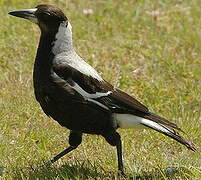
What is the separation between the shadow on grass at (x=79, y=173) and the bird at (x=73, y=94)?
Result: 138 mm

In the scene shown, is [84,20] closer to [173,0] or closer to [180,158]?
[173,0]

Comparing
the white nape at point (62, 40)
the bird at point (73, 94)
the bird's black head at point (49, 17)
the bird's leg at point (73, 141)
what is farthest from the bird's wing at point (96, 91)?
the bird's leg at point (73, 141)

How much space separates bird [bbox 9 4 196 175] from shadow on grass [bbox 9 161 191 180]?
138 millimetres

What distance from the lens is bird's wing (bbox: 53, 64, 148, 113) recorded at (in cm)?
455

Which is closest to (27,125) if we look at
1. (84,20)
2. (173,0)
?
(84,20)

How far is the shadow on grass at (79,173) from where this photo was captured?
457 centimetres

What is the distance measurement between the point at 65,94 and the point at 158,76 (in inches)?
106

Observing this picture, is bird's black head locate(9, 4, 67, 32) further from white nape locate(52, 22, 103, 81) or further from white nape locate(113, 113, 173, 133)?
white nape locate(113, 113, 173, 133)

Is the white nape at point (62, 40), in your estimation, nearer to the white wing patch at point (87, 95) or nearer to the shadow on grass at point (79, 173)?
the white wing patch at point (87, 95)

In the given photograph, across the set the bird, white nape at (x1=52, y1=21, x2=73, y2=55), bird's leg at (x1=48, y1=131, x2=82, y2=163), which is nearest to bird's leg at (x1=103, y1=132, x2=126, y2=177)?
the bird

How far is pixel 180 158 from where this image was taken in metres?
4.88

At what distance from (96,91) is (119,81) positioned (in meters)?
2.18

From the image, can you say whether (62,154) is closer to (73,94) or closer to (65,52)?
(73,94)

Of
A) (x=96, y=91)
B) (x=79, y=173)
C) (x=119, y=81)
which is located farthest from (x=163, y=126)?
(x=119, y=81)
